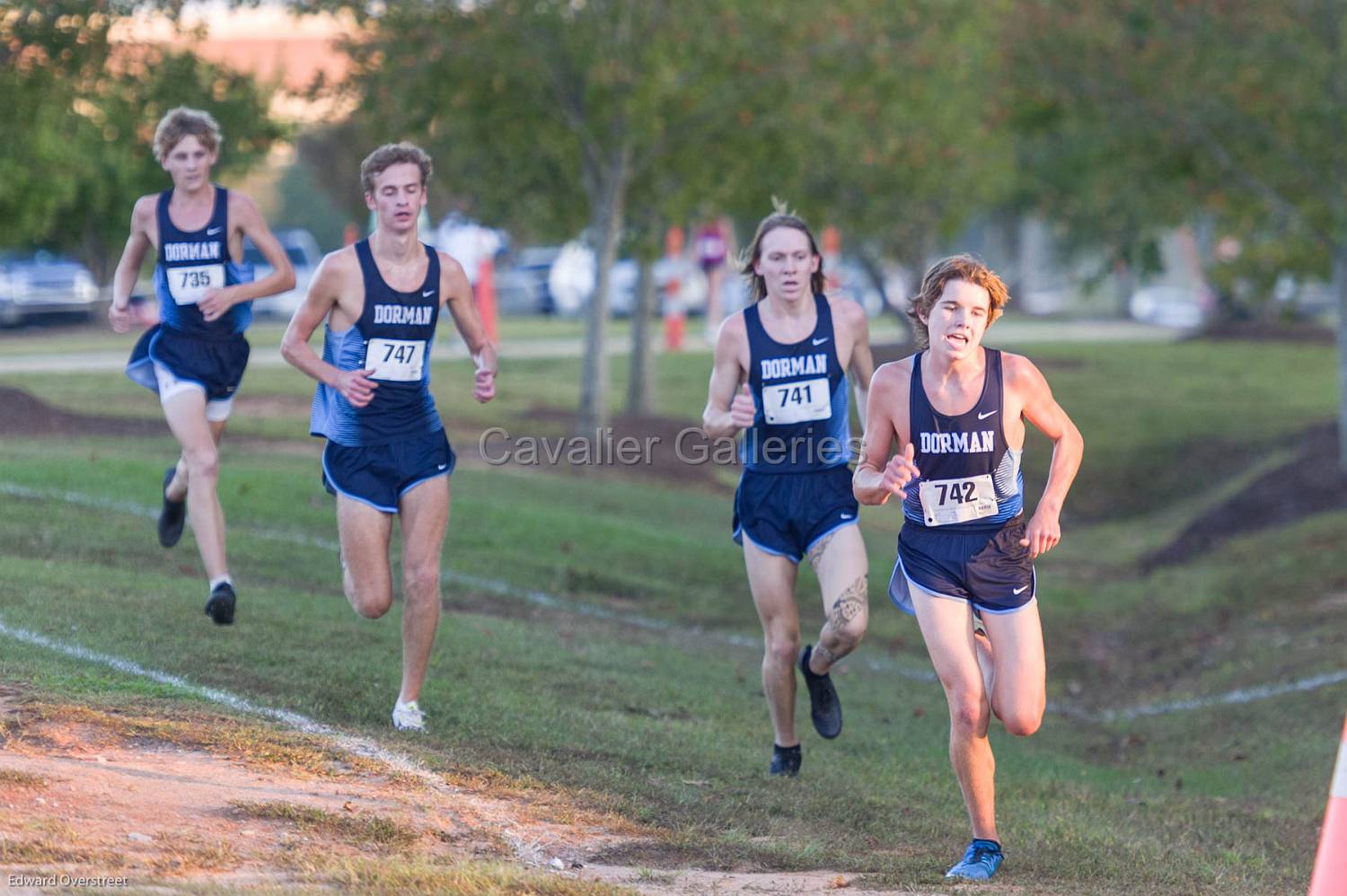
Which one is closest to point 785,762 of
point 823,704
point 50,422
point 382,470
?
point 823,704

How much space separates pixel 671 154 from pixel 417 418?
13.0 meters

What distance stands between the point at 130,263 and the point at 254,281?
0.66 meters

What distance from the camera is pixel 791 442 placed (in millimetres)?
7098

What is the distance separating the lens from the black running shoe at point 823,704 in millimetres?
7305

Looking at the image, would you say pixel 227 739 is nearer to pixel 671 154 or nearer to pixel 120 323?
pixel 120 323

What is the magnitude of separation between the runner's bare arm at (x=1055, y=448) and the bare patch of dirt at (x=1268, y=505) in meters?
11.6

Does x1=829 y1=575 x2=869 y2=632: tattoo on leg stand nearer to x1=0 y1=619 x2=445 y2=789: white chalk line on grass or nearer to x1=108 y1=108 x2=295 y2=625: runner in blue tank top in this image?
x1=0 y1=619 x2=445 y2=789: white chalk line on grass

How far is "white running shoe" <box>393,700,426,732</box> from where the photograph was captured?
275 inches

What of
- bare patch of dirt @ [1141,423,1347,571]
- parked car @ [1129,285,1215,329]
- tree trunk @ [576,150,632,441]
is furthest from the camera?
parked car @ [1129,285,1215,329]

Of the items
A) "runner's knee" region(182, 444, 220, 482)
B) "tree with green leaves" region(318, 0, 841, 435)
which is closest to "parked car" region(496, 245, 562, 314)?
"tree with green leaves" region(318, 0, 841, 435)

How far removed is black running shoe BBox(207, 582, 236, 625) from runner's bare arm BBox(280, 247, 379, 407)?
51.7 inches

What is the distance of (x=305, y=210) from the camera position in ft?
232

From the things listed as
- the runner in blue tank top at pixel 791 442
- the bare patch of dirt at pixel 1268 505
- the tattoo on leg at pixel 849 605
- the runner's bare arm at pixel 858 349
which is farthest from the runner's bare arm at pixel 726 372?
the bare patch of dirt at pixel 1268 505

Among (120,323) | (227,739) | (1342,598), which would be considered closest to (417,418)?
(227,739)
